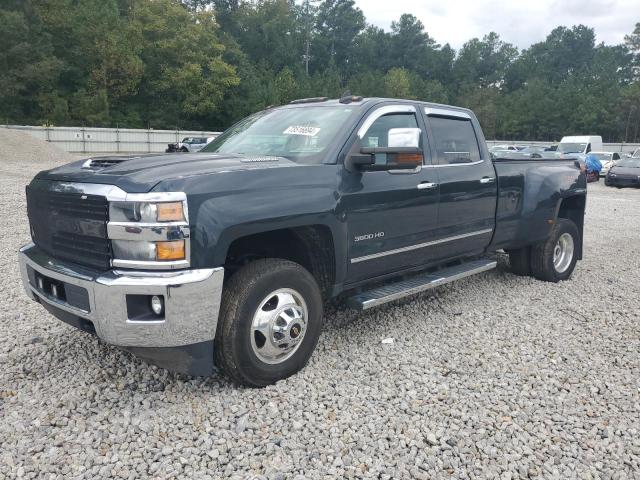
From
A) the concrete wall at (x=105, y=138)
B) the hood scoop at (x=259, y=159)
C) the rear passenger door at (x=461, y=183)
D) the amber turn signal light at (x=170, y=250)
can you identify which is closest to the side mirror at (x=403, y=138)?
the hood scoop at (x=259, y=159)

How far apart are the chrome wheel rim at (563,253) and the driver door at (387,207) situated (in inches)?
100

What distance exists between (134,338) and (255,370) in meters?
0.77

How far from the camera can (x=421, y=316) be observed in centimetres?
480

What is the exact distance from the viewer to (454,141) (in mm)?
4801

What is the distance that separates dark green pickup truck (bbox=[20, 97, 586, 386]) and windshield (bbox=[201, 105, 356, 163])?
0.7 inches

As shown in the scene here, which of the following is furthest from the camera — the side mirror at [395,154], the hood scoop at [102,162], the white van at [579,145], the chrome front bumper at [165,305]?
the white van at [579,145]

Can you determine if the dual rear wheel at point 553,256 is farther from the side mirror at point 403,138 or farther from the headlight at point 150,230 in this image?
the headlight at point 150,230

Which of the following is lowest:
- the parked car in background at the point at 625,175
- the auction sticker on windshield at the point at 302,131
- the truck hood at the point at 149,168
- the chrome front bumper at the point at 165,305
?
the parked car in background at the point at 625,175

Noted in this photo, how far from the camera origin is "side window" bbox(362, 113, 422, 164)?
Answer: 4027 mm

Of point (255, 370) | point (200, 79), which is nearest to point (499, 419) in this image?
point (255, 370)

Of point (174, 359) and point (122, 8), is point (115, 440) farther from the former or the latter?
point (122, 8)

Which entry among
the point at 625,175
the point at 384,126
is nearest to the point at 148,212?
the point at 384,126

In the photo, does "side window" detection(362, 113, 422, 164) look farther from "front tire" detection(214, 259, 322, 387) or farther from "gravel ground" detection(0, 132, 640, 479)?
"gravel ground" detection(0, 132, 640, 479)

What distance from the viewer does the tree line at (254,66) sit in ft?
151
